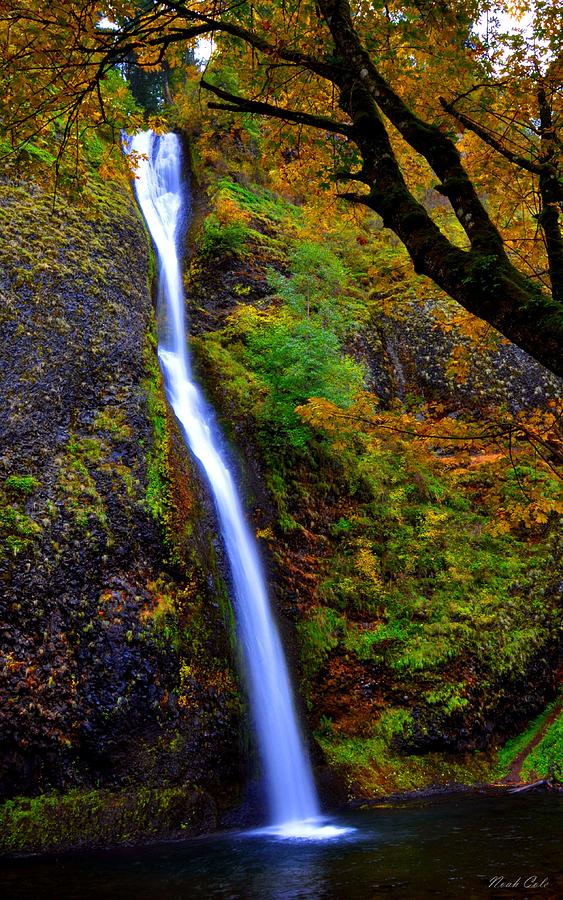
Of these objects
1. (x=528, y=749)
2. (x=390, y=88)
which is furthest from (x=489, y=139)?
(x=528, y=749)

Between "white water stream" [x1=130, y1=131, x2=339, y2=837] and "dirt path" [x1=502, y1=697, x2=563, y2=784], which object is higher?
"white water stream" [x1=130, y1=131, x2=339, y2=837]

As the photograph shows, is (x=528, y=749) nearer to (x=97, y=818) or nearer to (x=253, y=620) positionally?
(x=253, y=620)

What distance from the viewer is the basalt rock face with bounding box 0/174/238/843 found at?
5.98 meters

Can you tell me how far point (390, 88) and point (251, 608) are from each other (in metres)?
6.61

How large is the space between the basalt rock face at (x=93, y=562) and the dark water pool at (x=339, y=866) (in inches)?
33.1

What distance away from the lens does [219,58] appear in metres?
4.94

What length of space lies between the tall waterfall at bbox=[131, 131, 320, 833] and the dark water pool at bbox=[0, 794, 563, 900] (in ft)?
3.47

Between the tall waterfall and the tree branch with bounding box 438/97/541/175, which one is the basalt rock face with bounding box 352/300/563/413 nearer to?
the tall waterfall

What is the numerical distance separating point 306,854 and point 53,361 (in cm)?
663

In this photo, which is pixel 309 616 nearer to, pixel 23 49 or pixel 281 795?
pixel 281 795

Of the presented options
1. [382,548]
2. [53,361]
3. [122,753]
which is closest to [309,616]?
[382,548]

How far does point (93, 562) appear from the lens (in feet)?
22.3

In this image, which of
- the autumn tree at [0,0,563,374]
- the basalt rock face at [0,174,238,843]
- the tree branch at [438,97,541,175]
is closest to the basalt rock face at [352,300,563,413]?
the basalt rock face at [0,174,238,843]
